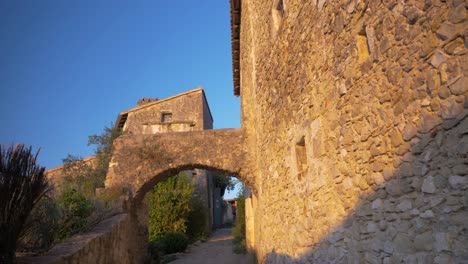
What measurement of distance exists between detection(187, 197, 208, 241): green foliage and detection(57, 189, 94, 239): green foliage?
1206 centimetres

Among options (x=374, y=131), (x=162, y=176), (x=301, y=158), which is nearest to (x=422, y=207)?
(x=374, y=131)

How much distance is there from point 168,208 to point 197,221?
2.80 m

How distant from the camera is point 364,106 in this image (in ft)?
9.59

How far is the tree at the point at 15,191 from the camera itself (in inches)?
106

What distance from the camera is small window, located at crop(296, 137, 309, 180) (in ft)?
15.1

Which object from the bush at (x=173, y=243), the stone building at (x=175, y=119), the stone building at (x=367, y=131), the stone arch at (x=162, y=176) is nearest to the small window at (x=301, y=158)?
the stone building at (x=367, y=131)

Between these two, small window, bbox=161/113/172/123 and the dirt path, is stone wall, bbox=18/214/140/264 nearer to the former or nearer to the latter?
the dirt path

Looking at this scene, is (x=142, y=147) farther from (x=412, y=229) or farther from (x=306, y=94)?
(x=412, y=229)

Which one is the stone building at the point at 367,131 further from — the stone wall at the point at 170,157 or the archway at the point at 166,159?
the stone wall at the point at 170,157

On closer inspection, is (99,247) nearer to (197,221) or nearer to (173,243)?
(173,243)

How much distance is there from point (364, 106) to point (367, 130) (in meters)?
0.22

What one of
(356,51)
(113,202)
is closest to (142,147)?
(113,202)

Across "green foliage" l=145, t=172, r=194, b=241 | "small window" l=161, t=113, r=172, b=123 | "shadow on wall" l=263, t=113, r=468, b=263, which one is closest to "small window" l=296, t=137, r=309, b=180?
"shadow on wall" l=263, t=113, r=468, b=263

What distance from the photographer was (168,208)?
615 inches
